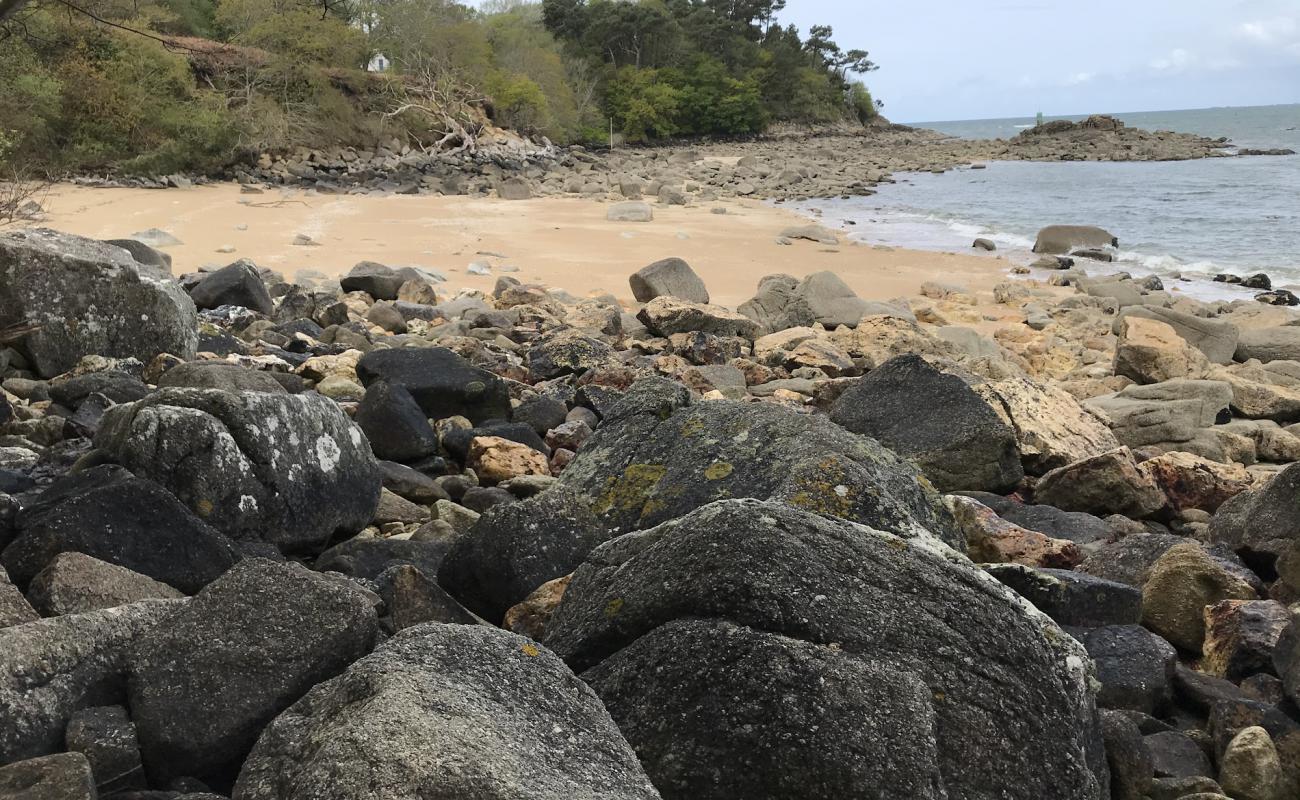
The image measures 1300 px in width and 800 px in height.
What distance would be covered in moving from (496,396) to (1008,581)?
14.3ft

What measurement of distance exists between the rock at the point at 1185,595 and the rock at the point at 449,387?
14.2 ft

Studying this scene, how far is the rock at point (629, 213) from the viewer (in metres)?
23.9

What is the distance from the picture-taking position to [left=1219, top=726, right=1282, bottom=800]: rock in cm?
308

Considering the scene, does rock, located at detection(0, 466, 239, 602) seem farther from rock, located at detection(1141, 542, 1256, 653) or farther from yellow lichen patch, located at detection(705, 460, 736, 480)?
rock, located at detection(1141, 542, 1256, 653)

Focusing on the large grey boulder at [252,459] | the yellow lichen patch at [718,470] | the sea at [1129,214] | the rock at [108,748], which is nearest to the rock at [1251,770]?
the yellow lichen patch at [718,470]

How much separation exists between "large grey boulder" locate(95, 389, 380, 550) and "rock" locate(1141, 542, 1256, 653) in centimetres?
348

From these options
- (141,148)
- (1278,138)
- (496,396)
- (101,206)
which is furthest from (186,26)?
(1278,138)

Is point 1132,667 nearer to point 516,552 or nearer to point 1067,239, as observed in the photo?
point 516,552

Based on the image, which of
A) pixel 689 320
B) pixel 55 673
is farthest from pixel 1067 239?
pixel 55 673

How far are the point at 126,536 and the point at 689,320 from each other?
7963 millimetres

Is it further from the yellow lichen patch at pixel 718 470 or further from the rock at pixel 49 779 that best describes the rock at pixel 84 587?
the yellow lichen patch at pixel 718 470

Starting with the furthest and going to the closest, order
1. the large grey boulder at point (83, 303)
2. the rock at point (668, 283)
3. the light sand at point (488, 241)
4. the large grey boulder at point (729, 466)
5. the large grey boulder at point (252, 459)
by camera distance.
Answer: the light sand at point (488, 241)
the rock at point (668, 283)
the large grey boulder at point (83, 303)
the large grey boulder at point (252, 459)
the large grey boulder at point (729, 466)

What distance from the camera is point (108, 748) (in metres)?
2.46

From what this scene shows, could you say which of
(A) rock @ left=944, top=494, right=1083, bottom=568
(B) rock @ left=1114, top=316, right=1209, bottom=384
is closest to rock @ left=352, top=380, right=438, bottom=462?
(A) rock @ left=944, top=494, right=1083, bottom=568
